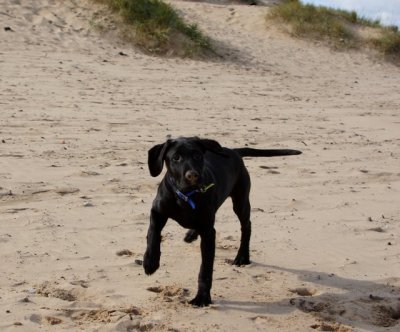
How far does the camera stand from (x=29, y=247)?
507 cm

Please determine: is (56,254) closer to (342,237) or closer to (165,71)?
(342,237)

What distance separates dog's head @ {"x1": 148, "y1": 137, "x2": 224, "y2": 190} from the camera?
158 inches

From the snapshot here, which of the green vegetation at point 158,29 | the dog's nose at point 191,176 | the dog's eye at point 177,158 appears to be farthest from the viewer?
the green vegetation at point 158,29

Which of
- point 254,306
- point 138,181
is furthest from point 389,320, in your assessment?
point 138,181

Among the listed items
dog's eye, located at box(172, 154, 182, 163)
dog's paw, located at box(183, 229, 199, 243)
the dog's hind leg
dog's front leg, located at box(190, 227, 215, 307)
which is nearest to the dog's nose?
dog's eye, located at box(172, 154, 182, 163)

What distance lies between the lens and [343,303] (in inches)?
177

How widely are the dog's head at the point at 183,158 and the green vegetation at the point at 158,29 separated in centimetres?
1043

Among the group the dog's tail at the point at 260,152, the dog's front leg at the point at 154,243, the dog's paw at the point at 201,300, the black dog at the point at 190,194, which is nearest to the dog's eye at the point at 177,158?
the black dog at the point at 190,194

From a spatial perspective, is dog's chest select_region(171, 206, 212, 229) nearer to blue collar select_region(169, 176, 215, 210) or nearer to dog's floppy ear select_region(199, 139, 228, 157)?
blue collar select_region(169, 176, 215, 210)

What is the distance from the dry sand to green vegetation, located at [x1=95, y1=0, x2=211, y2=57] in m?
0.55

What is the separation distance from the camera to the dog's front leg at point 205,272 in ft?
14.0

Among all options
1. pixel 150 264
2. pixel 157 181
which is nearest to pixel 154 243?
pixel 150 264

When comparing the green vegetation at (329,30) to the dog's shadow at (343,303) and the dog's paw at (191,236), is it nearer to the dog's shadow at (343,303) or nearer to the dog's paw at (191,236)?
the dog's paw at (191,236)

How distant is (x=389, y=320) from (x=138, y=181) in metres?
3.14
